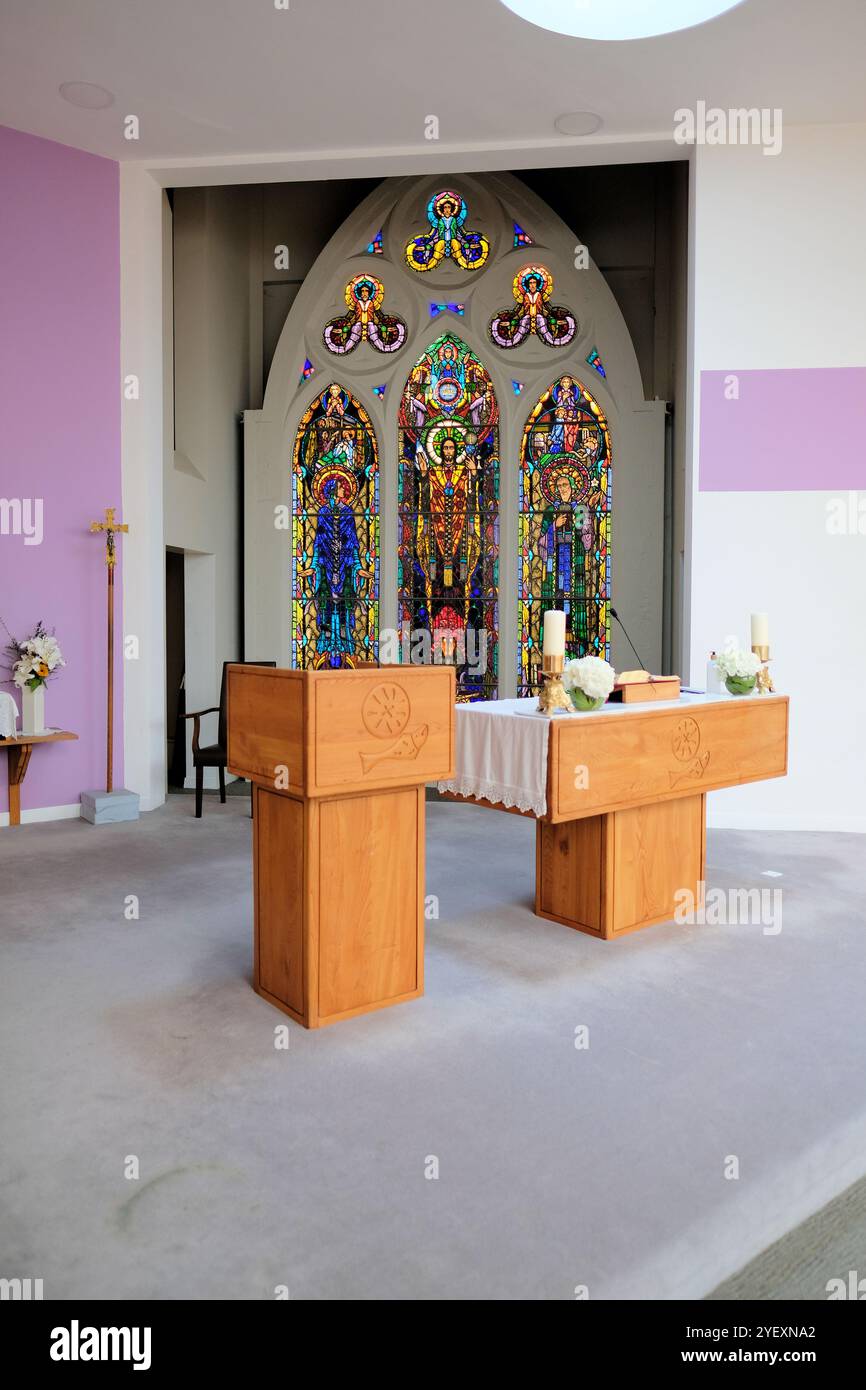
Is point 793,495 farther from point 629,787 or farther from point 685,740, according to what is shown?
point 629,787

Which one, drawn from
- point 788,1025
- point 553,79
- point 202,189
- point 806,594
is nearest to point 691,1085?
point 788,1025

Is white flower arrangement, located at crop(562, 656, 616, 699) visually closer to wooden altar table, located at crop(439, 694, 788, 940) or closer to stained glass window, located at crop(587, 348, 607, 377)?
wooden altar table, located at crop(439, 694, 788, 940)

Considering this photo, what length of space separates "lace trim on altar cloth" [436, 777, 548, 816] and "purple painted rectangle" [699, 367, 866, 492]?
319 cm

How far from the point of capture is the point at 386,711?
320 cm

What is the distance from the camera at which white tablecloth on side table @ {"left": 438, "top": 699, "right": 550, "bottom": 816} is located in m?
3.63

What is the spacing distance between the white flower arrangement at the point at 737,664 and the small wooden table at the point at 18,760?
13.1ft

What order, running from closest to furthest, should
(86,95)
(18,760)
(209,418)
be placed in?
1. (86,95)
2. (18,760)
3. (209,418)

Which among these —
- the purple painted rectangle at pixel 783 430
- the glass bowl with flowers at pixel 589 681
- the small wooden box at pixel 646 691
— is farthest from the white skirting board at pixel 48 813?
the purple painted rectangle at pixel 783 430

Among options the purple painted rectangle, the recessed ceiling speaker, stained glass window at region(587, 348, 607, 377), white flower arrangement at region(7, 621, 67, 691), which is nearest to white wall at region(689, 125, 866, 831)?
the purple painted rectangle

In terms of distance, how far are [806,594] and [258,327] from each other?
18.1ft

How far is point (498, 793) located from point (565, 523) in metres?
5.33

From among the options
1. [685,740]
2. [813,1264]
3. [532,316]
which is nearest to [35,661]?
[685,740]
